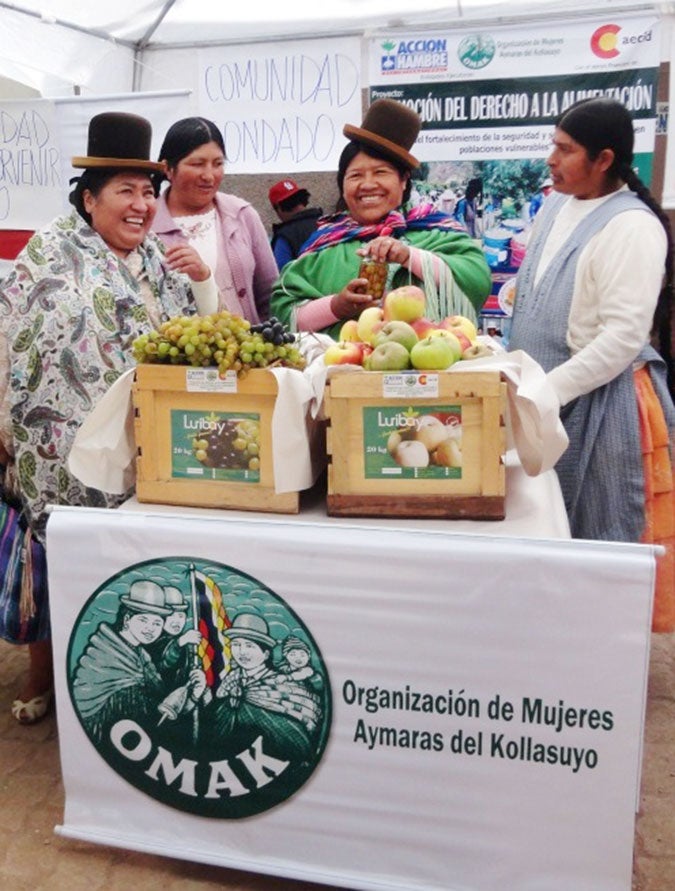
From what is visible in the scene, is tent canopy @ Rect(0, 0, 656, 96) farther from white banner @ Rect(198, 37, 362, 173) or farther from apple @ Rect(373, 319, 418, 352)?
apple @ Rect(373, 319, 418, 352)

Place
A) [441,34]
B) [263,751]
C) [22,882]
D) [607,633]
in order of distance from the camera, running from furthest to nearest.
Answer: [441,34], [22,882], [263,751], [607,633]

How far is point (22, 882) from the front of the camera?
2109 mm

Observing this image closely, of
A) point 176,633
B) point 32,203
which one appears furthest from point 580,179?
point 32,203

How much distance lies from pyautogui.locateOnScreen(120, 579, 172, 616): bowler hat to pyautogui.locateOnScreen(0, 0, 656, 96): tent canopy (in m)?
3.13

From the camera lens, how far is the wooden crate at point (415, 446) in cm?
184

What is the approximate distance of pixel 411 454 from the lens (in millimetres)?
1893

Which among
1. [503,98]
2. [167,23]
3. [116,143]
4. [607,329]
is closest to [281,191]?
[167,23]

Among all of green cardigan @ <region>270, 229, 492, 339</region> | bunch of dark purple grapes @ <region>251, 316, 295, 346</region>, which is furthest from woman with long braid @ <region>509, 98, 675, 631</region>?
bunch of dark purple grapes @ <region>251, 316, 295, 346</region>

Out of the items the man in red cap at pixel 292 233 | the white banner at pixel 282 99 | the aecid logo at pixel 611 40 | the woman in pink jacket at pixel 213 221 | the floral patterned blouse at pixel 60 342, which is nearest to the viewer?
the floral patterned blouse at pixel 60 342

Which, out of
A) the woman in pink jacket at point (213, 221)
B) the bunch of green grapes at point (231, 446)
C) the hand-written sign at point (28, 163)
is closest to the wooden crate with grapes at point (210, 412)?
the bunch of green grapes at point (231, 446)

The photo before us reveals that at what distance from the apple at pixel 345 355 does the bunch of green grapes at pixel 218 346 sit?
7cm

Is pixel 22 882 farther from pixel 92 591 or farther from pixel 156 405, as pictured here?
pixel 156 405

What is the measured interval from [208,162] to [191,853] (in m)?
2.32

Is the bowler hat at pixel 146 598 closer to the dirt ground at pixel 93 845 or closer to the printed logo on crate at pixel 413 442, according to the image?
the printed logo on crate at pixel 413 442
